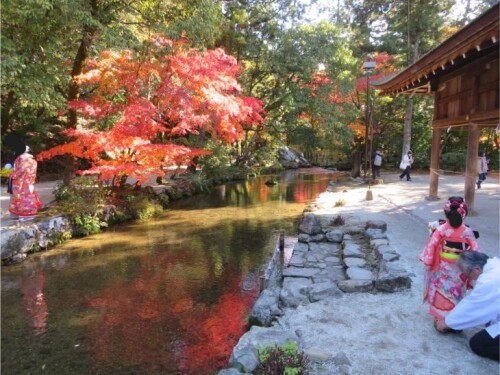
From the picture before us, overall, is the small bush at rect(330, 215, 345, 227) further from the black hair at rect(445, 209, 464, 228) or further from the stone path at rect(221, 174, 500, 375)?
the black hair at rect(445, 209, 464, 228)

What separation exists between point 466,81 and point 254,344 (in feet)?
26.2

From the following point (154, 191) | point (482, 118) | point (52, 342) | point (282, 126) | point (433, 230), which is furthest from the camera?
point (282, 126)

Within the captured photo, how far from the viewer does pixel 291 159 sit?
29562mm

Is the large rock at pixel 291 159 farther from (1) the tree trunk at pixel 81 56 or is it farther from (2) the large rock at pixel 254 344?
(2) the large rock at pixel 254 344

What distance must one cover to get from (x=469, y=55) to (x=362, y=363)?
7.16 meters

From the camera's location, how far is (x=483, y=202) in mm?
11227

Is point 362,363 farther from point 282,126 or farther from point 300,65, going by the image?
point 282,126

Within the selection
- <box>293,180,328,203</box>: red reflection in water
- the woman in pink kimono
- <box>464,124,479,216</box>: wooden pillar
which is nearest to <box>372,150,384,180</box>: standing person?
<box>293,180,328,203</box>: red reflection in water

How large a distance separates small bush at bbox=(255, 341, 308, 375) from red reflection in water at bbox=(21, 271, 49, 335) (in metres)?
3.57

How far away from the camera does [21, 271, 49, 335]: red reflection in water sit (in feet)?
18.3

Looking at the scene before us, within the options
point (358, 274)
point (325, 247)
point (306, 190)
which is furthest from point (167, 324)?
point (306, 190)

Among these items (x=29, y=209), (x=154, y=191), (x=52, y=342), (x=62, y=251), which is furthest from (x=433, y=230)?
(x=154, y=191)

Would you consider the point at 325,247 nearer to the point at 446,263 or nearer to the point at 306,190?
the point at 446,263

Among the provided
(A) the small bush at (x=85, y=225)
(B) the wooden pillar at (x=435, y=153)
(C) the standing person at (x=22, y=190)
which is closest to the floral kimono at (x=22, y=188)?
(C) the standing person at (x=22, y=190)
